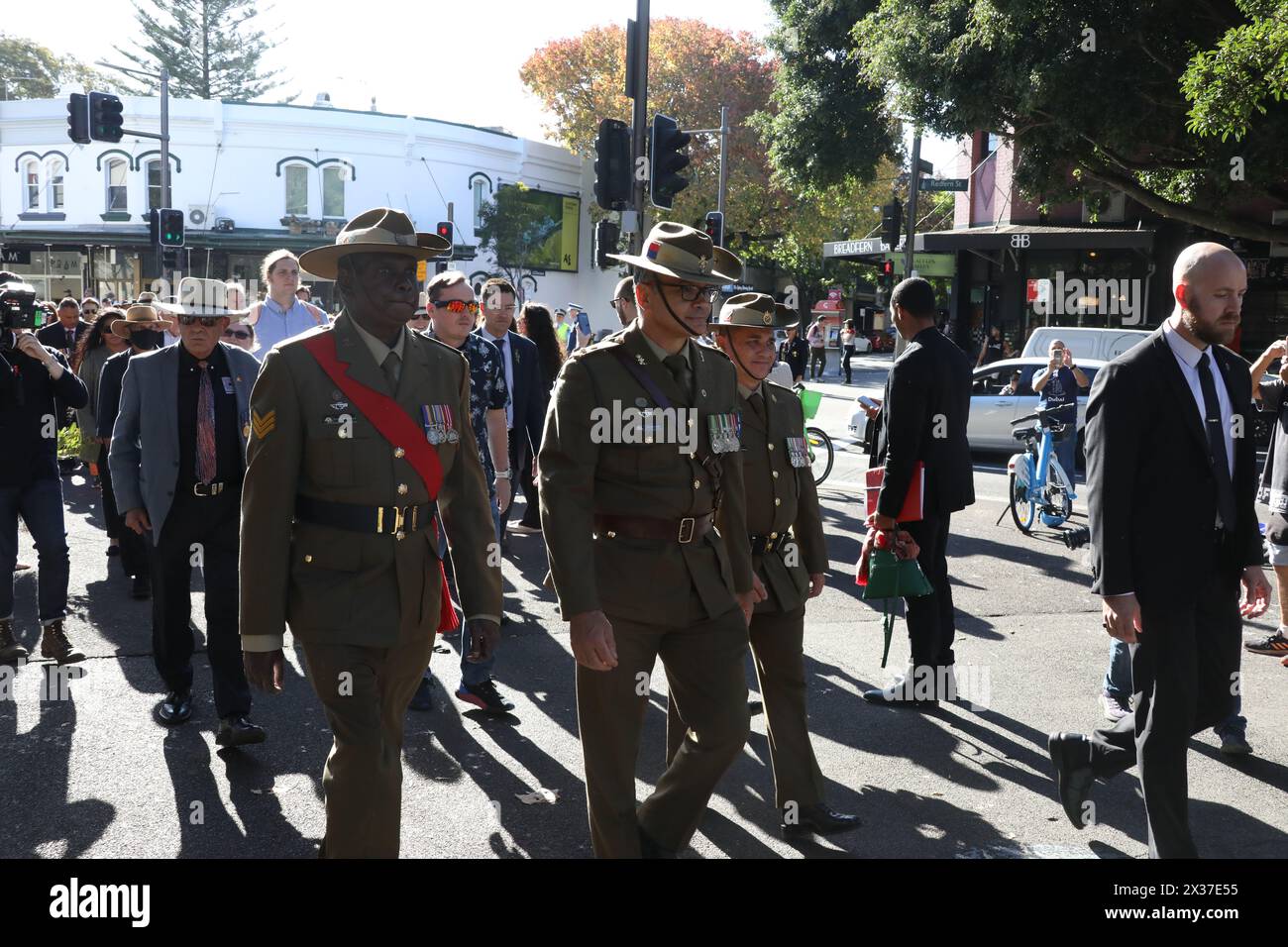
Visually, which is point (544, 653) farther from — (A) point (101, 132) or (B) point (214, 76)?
(B) point (214, 76)

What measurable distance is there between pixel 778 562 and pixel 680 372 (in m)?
1.06

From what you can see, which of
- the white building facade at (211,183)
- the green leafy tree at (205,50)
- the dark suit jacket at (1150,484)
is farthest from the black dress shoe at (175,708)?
the green leafy tree at (205,50)

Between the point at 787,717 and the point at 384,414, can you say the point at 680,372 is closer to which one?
the point at 384,414

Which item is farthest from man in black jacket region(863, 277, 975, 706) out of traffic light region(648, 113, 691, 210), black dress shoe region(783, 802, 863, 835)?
traffic light region(648, 113, 691, 210)

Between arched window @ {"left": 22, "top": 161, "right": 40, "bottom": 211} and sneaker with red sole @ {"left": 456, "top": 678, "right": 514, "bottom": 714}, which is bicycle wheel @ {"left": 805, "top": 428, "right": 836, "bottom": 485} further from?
arched window @ {"left": 22, "top": 161, "right": 40, "bottom": 211}

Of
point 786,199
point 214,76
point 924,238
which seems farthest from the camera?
point 214,76

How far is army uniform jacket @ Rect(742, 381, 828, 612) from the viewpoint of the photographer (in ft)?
15.0

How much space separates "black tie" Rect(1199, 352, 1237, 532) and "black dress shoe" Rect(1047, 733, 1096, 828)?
95 centimetres

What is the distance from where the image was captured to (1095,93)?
17.3 metres

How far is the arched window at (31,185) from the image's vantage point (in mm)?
40303

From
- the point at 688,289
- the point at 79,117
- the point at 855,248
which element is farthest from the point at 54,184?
the point at 688,289
